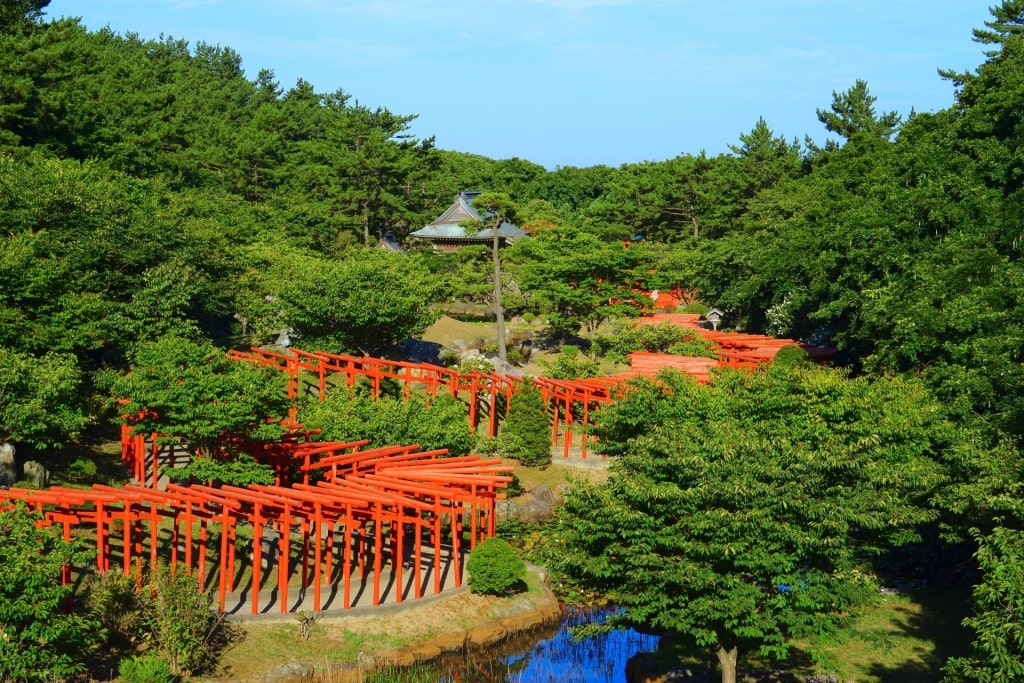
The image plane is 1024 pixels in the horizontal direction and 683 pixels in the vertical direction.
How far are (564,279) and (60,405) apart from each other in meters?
33.9

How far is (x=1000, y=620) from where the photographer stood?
62.9 ft

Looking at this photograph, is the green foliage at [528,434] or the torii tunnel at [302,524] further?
the green foliage at [528,434]

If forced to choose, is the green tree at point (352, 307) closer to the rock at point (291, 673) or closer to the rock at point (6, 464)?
the rock at point (6, 464)

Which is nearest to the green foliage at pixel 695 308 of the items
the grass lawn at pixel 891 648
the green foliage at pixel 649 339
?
the green foliage at pixel 649 339

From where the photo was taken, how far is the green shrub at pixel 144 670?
917 inches

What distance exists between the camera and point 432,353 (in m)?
57.5

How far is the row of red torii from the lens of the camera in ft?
89.8

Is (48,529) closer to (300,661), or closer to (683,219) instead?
(300,661)

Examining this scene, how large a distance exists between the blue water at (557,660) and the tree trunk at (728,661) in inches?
178

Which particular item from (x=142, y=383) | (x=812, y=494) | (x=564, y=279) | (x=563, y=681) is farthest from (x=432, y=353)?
(x=812, y=494)

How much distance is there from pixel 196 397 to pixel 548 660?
12.3 metres

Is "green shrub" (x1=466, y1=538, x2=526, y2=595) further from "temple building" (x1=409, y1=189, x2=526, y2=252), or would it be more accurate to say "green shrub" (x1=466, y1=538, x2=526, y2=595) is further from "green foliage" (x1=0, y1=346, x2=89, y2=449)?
"temple building" (x1=409, y1=189, x2=526, y2=252)

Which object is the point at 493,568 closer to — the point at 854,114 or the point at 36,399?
the point at 36,399

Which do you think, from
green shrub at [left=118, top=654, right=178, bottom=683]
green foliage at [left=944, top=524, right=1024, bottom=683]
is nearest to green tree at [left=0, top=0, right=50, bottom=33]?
green shrub at [left=118, top=654, right=178, bottom=683]
